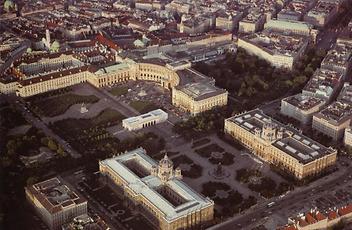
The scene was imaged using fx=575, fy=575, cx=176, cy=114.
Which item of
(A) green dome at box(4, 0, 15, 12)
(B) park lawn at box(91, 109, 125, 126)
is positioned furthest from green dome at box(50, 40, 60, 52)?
(A) green dome at box(4, 0, 15, 12)

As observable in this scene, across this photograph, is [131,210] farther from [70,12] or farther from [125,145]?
[70,12]

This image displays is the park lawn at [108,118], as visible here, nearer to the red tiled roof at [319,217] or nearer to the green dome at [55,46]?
the green dome at [55,46]

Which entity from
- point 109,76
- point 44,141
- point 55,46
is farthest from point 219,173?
point 55,46

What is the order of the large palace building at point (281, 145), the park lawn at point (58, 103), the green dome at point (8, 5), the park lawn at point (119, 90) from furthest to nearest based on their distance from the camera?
the green dome at point (8, 5)
the park lawn at point (119, 90)
the park lawn at point (58, 103)
the large palace building at point (281, 145)

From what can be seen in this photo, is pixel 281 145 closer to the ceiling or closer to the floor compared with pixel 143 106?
closer to the ceiling

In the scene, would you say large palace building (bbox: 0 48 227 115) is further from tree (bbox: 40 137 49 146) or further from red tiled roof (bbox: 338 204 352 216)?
red tiled roof (bbox: 338 204 352 216)

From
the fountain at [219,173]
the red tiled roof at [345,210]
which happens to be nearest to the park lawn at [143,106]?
the fountain at [219,173]

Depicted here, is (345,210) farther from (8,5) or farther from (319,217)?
(8,5)
